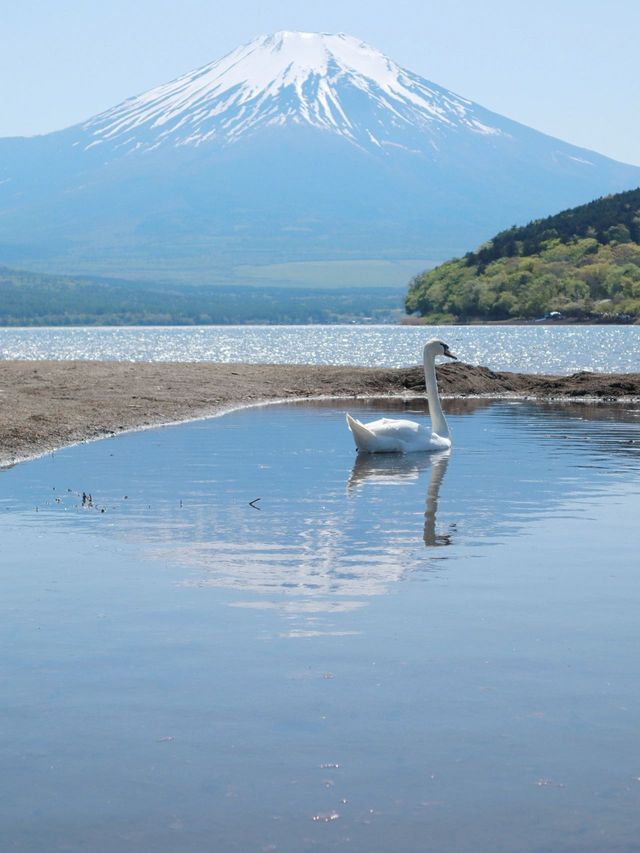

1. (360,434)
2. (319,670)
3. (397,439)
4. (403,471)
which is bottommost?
(403,471)

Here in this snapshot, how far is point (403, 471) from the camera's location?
20828mm

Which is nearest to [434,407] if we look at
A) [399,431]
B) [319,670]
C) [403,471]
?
[399,431]

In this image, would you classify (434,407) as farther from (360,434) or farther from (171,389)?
(171,389)

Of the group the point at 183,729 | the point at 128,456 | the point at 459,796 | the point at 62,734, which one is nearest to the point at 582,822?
the point at 459,796

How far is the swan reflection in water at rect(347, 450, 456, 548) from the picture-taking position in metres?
17.5

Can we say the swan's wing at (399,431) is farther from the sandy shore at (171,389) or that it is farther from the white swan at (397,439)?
the sandy shore at (171,389)

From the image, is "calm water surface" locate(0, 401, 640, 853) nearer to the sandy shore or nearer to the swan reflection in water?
the swan reflection in water

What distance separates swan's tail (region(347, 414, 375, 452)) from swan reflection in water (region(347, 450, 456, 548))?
0.17 m

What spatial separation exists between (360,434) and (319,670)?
1336 centimetres

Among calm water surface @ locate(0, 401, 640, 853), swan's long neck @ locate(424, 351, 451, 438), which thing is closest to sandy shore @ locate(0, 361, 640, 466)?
swan's long neck @ locate(424, 351, 451, 438)

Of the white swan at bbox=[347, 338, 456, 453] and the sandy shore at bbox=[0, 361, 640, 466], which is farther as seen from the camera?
the sandy shore at bbox=[0, 361, 640, 466]

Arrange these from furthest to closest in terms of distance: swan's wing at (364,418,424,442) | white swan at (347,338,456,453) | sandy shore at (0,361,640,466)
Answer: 1. sandy shore at (0,361,640,466)
2. swan's wing at (364,418,424,442)
3. white swan at (347,338,456,453)

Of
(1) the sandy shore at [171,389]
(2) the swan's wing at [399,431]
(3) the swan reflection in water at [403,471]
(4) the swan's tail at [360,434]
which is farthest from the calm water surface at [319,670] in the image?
(1) the sandy shore at [171,389]

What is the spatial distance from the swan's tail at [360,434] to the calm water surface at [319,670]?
4.02 m
